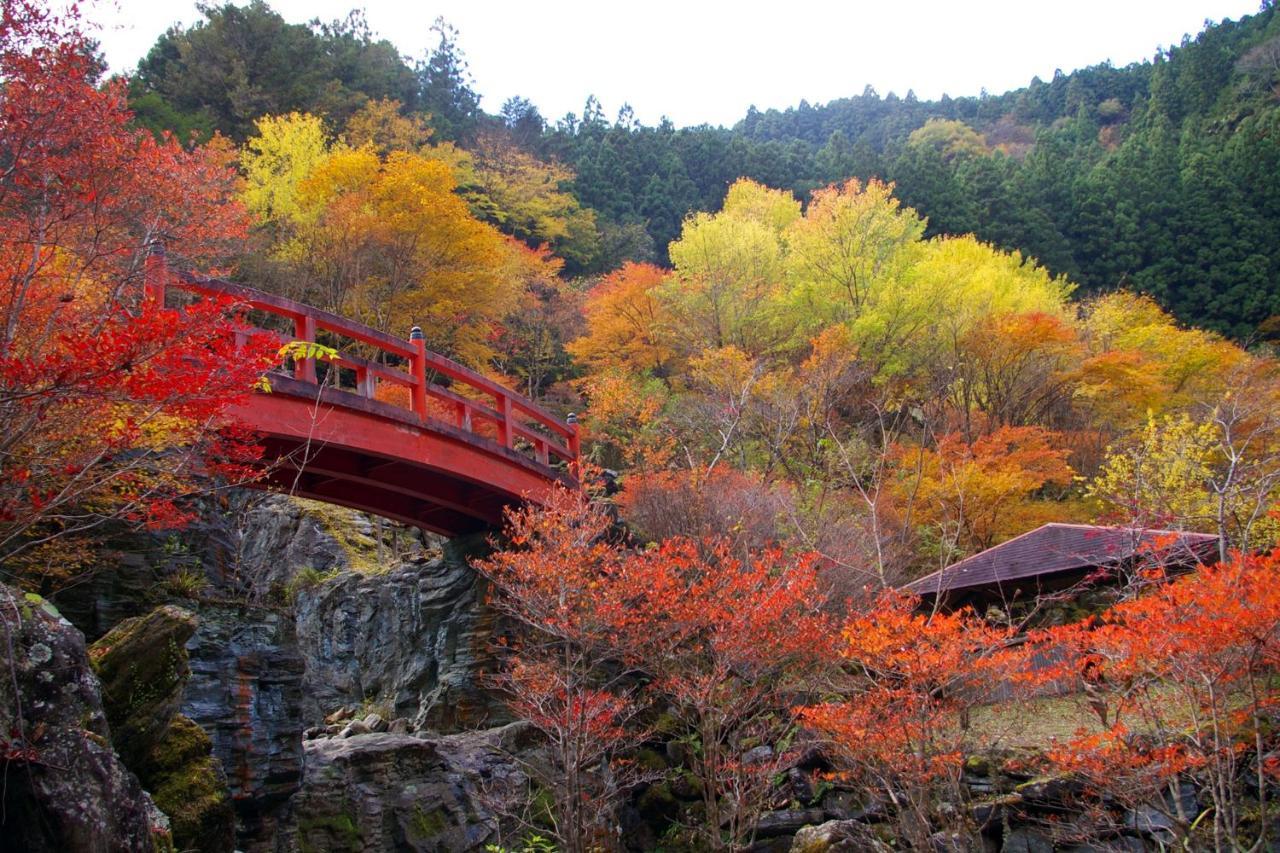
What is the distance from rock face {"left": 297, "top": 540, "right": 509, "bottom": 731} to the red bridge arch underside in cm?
104

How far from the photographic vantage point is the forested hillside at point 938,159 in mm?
27656

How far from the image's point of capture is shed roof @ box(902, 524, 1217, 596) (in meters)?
11.9

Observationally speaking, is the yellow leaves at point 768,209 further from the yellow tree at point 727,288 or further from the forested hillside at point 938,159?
the forested hillside at point 938,159

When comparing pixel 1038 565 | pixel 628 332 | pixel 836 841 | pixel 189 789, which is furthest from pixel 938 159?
pixel 189 789

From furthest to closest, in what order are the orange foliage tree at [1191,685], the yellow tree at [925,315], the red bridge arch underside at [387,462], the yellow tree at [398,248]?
the yellow tree at [925,315] → the yellow tree at [398,248] → the red bridge arch underside at [387,462] → the orange foliage tree at [1191,685]

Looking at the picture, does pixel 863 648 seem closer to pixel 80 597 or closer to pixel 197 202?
pixel 80 597

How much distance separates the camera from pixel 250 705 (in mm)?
9133

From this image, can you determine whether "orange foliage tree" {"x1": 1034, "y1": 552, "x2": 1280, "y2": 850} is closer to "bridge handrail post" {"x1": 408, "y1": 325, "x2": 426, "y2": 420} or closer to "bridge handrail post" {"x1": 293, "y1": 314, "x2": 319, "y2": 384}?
"bridge handrail post" {"x1": 408, "y1": 325, "x2": 426, "y2": 420}

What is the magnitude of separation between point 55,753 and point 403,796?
5.94 meters

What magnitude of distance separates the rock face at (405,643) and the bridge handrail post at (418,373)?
3.42 metres

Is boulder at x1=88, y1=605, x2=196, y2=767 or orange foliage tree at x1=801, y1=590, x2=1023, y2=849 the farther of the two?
orange foliage tree at x1=801, y1=590, x2=1023, y2=849

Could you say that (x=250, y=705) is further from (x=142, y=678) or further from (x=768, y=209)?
(x=768, y=209)

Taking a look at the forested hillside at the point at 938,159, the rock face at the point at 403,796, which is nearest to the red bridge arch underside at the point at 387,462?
the rock face at the point at 403,796

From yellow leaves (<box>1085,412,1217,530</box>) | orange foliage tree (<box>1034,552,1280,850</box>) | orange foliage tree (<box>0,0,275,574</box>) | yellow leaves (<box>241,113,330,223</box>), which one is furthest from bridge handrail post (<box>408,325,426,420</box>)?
yellow leaves (<box>241,113,330,223</box>)
